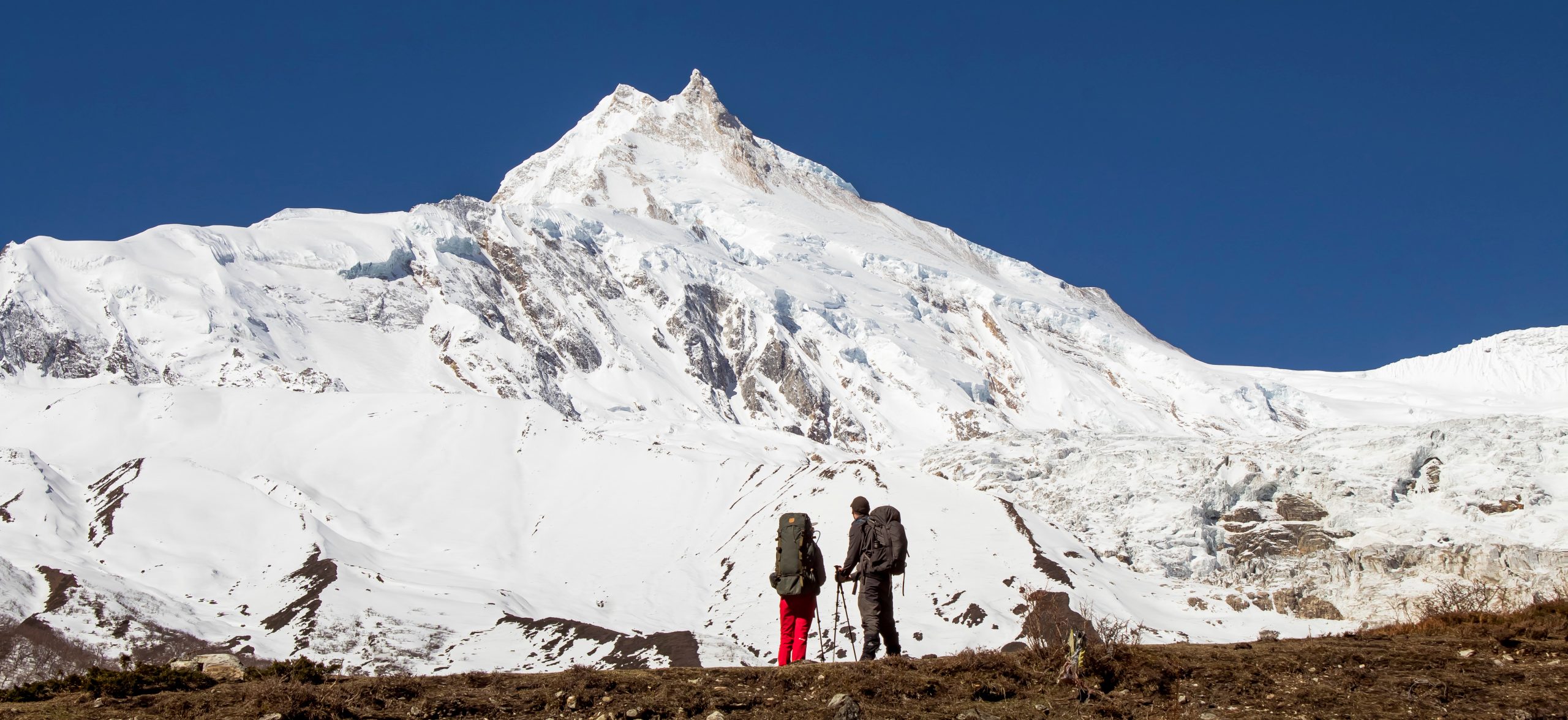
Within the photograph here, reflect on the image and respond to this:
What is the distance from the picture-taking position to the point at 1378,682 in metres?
9.88

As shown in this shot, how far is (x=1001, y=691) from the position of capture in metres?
10.2

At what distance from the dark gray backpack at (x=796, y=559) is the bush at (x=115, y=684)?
6.06m

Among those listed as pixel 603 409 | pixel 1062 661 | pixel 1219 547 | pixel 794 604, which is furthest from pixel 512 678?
pixel 603 409

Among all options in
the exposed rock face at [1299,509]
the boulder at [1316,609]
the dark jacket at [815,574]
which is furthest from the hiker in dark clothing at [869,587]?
the exposed rock face at [1299,509]

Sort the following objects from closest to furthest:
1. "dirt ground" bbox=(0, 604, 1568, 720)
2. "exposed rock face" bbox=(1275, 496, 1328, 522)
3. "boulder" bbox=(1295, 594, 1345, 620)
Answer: "dirt ground" bbox=(0, 604, 1568, 720) → "boulder" bbox=(1295, 594, 1345, 620) → "exposed rock face" bbox=(1275, 496, 1328, 522)

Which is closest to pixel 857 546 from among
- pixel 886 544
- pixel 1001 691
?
pixel 886 544

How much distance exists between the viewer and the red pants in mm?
13008

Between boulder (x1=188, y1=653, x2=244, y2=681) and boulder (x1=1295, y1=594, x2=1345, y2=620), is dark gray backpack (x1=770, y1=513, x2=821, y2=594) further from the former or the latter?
boulder (x1=1295, y1=594, x2=1345, y2=620)

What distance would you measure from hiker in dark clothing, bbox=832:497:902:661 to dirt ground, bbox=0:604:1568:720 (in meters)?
1.03

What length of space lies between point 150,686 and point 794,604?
6.58 meters

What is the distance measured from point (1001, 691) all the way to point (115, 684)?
322 inches

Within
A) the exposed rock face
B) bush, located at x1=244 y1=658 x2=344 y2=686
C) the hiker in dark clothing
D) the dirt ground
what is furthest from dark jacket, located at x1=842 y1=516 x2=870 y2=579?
the exposed rock face

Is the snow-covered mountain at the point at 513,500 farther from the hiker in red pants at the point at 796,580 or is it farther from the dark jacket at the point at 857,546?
the dark jacket at the point at 857,546

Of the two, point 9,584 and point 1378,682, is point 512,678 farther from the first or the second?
point 9,584
